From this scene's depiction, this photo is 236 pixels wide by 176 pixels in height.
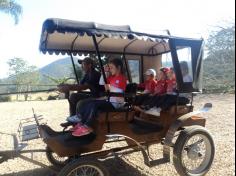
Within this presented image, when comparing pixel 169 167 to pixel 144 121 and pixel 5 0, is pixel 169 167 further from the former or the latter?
pixel 5 0

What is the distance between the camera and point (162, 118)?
5.34m

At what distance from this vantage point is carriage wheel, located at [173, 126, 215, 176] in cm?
504

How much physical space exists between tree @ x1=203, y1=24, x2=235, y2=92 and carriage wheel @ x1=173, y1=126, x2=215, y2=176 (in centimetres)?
375

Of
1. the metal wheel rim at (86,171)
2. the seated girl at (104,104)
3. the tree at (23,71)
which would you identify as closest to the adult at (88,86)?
the seated girl at (104,104)

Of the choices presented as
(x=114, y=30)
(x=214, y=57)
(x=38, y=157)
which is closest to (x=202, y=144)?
(x=114, y=30)

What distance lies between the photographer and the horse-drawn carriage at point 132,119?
4418mm

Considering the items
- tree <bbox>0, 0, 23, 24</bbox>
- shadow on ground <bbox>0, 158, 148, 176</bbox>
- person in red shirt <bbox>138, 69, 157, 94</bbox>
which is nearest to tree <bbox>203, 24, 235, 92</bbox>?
person in red shirt <bbox>138, 69, 157, 94</bbox>

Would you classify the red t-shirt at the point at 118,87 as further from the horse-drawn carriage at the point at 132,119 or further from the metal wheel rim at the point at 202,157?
the metal wheel rim at the point at 202,157

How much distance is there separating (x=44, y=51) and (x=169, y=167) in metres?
2.75

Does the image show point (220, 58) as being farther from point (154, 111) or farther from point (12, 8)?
point (12, 8)

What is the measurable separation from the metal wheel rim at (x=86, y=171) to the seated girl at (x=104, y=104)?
393 mm

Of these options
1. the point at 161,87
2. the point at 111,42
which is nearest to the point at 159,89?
the point at 161,87

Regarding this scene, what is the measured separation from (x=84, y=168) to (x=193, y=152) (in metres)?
1.73

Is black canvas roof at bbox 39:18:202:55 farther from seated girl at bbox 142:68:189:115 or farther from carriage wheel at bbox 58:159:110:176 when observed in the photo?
carriage wheel at bbox 58:159:110:176
